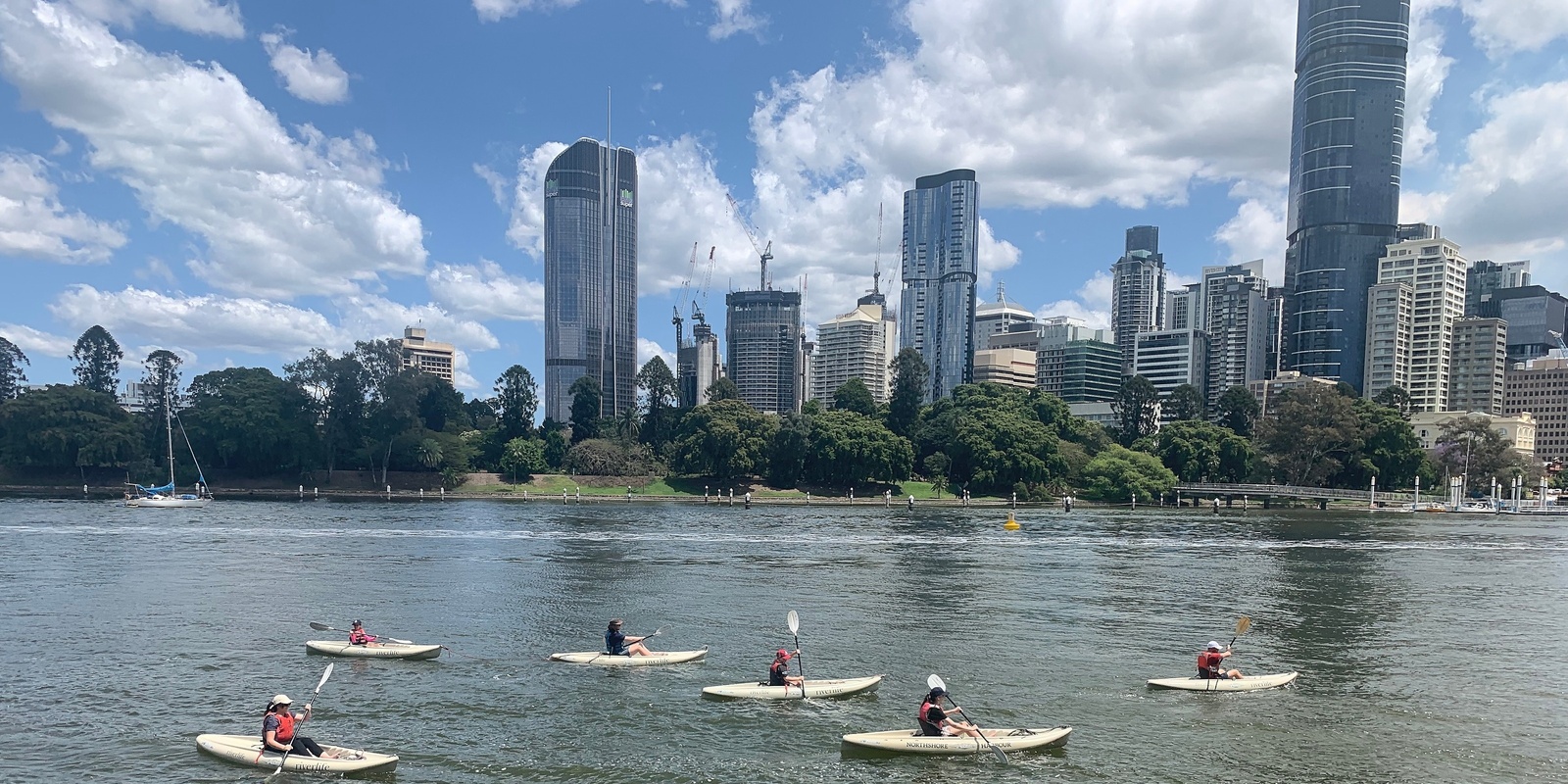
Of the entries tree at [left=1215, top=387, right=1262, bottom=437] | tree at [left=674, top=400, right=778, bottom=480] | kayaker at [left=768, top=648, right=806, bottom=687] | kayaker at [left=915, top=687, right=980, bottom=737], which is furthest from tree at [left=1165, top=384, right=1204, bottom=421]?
kayaker at [left=915, top=687, right=980, bottom=737]

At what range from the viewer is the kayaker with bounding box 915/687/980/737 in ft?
78.1

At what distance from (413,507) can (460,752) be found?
9971 centimetres

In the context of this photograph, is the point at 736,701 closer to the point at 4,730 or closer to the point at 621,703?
the point at 621,703

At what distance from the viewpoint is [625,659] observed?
106 ft

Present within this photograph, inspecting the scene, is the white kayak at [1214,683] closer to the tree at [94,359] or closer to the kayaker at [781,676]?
the kayaker at [781,676]

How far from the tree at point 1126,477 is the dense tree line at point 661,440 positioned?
8.3 inches

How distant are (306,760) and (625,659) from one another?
11745 mm

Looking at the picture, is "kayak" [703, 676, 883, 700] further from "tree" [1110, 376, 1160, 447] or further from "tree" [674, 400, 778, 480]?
"tree" [1110, 376, 1160, 447]

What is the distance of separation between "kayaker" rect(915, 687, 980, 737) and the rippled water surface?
728 mm

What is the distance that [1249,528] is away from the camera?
99.2m

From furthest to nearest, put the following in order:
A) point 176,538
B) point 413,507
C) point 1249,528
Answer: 1. point 413,507
2. point 1249,528
3. point 176,538

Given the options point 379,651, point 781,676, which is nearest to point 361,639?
point 379,651

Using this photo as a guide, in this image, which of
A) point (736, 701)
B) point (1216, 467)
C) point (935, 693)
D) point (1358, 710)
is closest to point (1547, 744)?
point (1358, 710)

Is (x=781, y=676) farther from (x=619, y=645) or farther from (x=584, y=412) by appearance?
(x=584, y=412)
